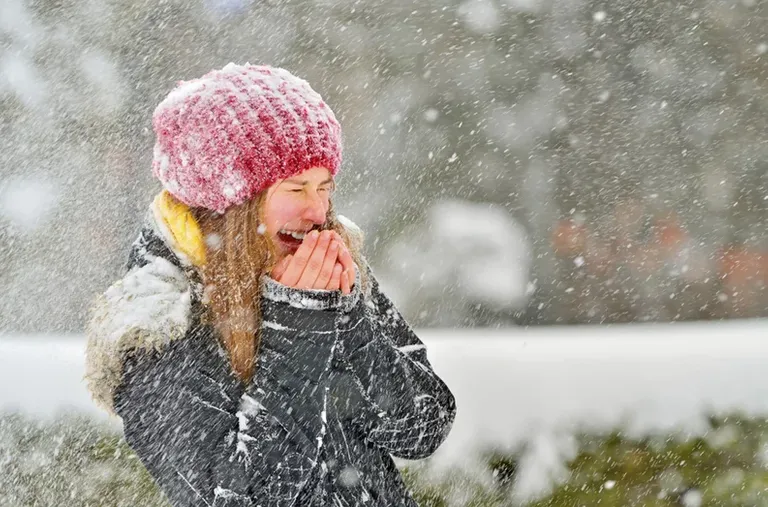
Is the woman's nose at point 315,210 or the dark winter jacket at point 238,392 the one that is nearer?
the dark winter jacket at point 238,392

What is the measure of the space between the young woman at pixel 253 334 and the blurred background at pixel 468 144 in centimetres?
494

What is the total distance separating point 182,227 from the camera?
1.43 meters

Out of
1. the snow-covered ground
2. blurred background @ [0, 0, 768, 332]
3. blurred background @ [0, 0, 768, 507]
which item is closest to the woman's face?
the snow-covered ground

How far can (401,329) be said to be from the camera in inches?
67.8

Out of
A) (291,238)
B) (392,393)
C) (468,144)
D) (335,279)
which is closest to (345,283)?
(335,279)

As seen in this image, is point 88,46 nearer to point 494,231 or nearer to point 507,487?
point 494,231

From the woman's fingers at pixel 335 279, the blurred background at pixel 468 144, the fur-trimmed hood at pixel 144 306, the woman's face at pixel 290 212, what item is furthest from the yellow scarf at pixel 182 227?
the blurred background at pixel 468 144

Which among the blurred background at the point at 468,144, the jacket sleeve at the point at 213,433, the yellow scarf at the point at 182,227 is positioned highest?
the yellow scarf at the point at 182,227

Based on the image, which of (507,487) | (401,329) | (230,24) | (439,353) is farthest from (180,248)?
(230,24)

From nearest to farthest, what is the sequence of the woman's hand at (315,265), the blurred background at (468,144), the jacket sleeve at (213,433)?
the jacket sleeve at (213,433)
the woman's hand at (315,265)
the blurred background at (468,144)

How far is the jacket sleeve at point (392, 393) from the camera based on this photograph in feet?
4.82

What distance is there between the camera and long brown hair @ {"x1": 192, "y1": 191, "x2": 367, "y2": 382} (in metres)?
1.38

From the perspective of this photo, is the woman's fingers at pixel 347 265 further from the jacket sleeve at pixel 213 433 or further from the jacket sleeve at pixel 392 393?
the jacket sleeve at pixel 213 433

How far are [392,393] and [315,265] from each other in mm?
326
